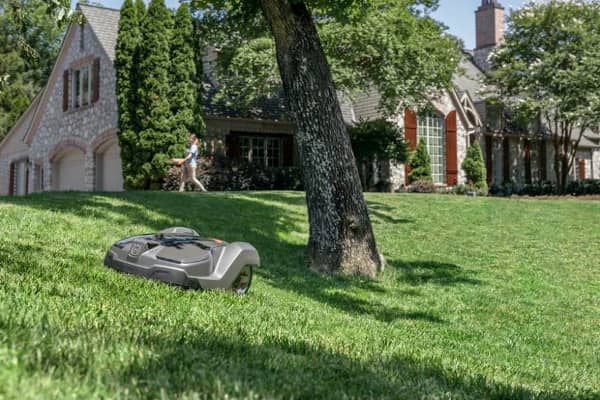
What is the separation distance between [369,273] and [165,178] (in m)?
11.6

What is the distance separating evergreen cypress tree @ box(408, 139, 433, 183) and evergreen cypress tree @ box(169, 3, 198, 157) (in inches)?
371

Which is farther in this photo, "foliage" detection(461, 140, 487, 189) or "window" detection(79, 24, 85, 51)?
"foliage" detection(461, 140, 487, 189)

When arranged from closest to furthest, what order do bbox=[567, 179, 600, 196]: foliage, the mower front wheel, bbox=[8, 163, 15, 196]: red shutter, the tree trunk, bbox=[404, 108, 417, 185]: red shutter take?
the mower front wheel, the tree trunk, bbox=[404, 108, 417, 185]: red shutter, bbox=[567, 179, 600, 196]: foliage, bbox=[8, 163, 15, 196]: red shutter

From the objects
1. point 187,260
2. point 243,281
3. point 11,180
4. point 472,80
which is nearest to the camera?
point 187,260

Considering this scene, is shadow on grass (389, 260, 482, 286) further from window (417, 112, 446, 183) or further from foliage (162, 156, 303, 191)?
window (417, 112, 446, 183)

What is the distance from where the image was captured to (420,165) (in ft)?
83.5

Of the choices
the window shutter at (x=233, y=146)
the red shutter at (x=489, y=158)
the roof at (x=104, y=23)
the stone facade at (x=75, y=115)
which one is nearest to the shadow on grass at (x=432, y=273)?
the window shutter at (x=233, y=146)

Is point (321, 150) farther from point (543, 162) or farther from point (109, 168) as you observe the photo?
point (543, 162)

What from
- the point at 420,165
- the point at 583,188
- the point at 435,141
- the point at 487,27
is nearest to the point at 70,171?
the point at 420,165

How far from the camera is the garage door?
25.3 meters

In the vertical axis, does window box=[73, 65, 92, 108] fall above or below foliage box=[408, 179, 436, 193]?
above

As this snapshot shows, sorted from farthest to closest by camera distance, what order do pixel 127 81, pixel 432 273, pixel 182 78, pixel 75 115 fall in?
1. pixel 75 115
2. pixel 127 81
3. pixel 182 78
4. pixel 432 273

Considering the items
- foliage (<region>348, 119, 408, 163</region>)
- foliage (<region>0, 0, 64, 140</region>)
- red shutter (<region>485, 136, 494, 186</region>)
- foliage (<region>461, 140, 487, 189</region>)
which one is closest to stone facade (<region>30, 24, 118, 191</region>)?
foliage (<region>0, 0, 64, 140</region>)

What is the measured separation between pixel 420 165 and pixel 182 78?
406 inches
